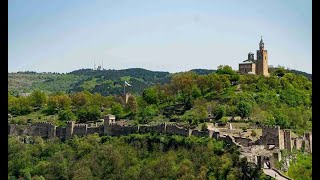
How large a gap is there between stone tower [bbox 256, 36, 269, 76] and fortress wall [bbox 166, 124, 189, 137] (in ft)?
24.8

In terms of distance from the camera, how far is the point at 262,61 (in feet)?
65.0

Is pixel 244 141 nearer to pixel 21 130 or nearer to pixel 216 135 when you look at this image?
pixel 216 135

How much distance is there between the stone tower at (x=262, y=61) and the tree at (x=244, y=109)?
553 centimetres

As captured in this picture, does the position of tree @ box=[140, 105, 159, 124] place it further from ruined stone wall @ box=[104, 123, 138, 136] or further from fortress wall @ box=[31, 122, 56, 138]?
fortress wall @ box=[31, 122, 56, 138]

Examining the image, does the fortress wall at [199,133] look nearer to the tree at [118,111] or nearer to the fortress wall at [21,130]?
the tree at [118,111]

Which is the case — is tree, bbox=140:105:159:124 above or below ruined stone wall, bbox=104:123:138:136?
above

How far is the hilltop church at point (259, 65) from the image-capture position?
773 inches

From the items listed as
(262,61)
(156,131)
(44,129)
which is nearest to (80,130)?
(44,129)

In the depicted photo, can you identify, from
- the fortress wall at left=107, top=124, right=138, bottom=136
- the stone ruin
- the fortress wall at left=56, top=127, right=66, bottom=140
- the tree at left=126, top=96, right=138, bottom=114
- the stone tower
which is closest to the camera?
the stone ruin

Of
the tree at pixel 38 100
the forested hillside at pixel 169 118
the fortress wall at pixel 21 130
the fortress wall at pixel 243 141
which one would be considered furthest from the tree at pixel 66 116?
the fortress wall at pixel 243 141

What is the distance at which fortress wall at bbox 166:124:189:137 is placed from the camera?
12.6 metres

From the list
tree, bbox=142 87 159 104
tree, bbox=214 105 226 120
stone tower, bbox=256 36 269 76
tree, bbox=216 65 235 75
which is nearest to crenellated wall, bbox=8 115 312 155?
tree, bbox=214 105 226 120
